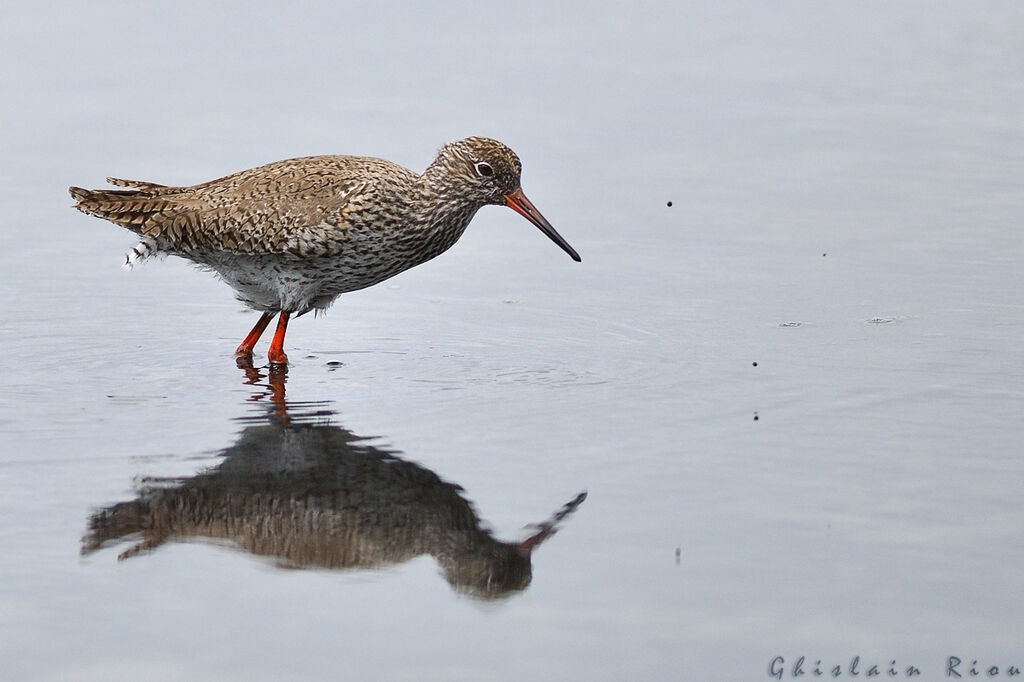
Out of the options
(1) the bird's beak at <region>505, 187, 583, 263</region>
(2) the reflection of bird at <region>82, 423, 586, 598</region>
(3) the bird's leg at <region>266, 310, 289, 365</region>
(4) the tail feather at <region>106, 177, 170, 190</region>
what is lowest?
(2) the reflection of bird at <region>82, 423, 586, 598</region>

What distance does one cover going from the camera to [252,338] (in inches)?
399

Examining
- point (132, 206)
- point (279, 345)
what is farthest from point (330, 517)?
point (132, 206)

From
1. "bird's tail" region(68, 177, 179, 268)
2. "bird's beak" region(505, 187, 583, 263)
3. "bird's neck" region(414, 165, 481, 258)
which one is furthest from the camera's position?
"bird's tail" region(68, 177, 179, 268)

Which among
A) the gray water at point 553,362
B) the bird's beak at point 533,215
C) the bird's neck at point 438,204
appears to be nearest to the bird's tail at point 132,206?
the gray water at point 553,362

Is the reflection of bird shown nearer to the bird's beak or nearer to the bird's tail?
the bird's beak

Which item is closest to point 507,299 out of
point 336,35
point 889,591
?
point 889,591

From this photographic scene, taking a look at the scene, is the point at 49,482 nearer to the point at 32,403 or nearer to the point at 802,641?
the point at 32,403

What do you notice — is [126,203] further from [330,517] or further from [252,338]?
[330,517]

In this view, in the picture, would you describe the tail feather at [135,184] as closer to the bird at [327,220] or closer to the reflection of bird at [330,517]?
the bird at [327,220]

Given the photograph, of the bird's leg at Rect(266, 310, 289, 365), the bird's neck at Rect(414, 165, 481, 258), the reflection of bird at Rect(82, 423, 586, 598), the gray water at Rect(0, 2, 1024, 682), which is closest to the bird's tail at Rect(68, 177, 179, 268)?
the gray water at Rect(0, 2, 1024, 682)

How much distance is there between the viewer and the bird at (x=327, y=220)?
9.96 meters

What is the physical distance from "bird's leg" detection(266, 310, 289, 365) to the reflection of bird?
1.95 meters

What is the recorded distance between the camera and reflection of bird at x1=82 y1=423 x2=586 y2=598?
21.3 feet

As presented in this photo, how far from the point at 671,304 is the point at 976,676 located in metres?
5.24
